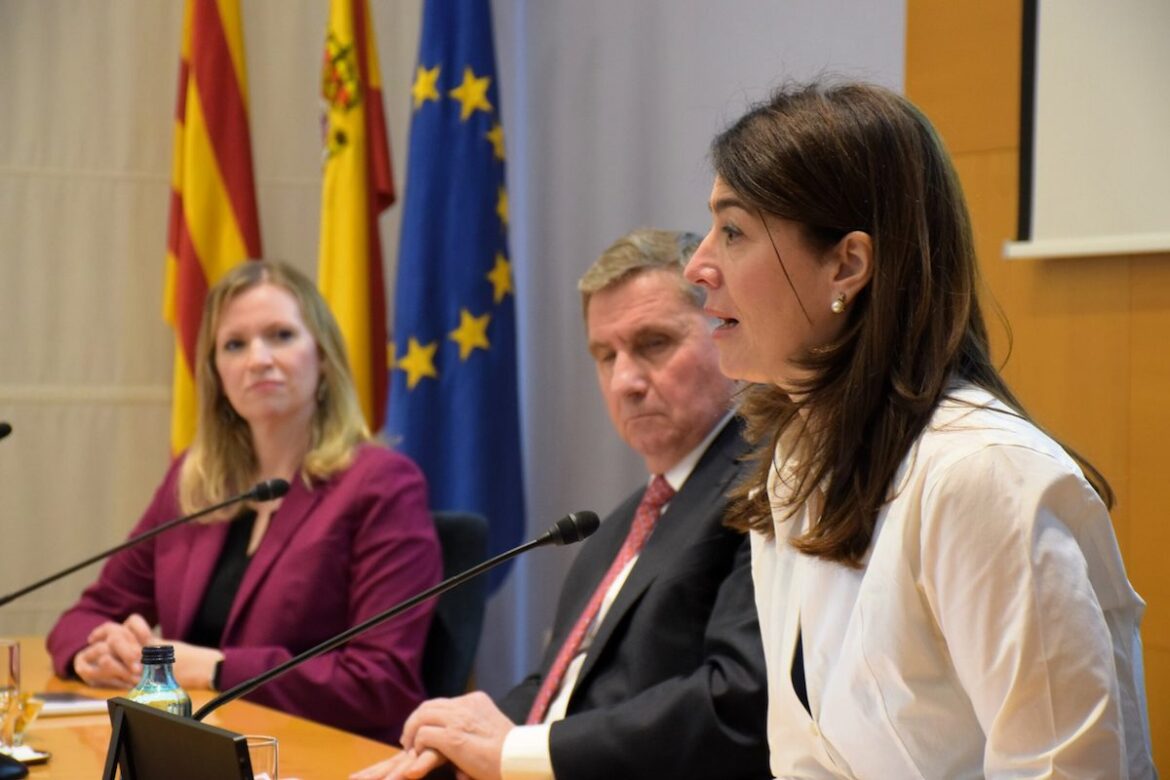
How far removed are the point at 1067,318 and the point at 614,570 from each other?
889 millimetres

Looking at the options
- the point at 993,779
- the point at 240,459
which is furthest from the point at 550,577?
the point at 993,779

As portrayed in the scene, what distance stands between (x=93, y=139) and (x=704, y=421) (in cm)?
270

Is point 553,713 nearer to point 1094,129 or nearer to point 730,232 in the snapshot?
point 730,232

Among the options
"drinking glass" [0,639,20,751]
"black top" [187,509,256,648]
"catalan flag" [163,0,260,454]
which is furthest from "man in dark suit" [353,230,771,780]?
"catalan flag" [163,0,260,454]

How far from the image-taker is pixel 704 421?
2.45m

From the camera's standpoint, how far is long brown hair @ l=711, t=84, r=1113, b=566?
4.93 ft

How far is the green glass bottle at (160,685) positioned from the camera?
180 cm

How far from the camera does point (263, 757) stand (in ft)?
4.72

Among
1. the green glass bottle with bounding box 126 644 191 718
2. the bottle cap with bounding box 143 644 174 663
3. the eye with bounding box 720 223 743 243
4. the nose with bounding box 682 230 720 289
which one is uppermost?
the eye with bounding box 720 223 743 243

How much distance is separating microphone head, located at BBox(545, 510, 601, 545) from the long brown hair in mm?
316

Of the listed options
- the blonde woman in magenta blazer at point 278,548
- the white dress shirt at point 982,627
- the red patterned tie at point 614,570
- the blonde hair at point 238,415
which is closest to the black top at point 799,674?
the white dress shirt at point 982,627

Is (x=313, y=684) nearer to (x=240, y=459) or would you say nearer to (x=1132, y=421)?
(x=240, y=459)

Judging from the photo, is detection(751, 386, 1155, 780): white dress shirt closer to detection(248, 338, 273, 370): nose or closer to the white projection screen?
the white projection screen

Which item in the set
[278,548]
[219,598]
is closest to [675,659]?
[278,548]
